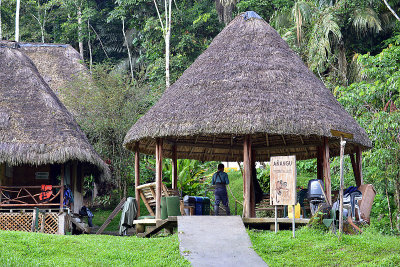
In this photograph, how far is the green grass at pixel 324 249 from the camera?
34.0ft

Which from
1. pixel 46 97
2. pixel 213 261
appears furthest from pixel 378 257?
pixel 46 97

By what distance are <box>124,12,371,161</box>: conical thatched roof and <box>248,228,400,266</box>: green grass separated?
2.30 meters

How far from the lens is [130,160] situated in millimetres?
22547

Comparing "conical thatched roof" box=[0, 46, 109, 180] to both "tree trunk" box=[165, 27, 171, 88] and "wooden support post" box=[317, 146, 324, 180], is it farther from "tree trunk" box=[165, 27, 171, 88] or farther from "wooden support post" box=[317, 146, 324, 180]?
"tree trunk" box=[165, 27, 171, 88]

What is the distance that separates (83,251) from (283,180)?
3914mm

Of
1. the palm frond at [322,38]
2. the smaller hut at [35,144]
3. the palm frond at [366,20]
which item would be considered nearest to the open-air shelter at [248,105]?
the smaller hut at [35,144]

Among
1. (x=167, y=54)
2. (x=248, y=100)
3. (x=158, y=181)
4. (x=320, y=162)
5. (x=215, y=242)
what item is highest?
(x=167, y=54)

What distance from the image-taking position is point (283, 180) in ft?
38.9

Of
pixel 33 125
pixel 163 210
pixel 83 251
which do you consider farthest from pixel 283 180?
pixel 33 125

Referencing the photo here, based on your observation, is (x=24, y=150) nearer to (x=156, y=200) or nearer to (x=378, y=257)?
(x=156, y=200)

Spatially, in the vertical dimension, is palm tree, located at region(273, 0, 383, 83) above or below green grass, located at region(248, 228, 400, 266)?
above

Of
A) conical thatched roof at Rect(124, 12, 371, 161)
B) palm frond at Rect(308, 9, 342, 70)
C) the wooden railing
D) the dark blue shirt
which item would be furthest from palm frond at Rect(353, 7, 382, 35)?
the wooden railing

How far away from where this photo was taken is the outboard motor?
1328cm

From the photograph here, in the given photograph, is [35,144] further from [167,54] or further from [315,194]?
[167,54]
